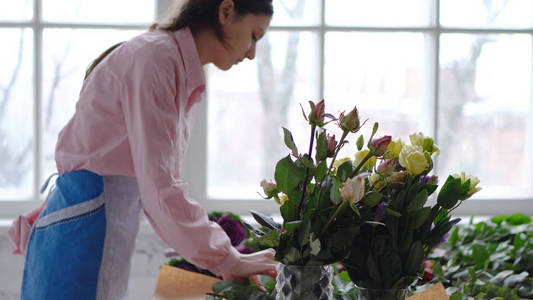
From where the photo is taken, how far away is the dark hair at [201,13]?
123 centimetres

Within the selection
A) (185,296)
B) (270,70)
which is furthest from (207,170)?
(185,296)

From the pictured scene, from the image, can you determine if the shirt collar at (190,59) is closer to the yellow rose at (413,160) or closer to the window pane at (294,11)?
the yellow rose at (413,160)

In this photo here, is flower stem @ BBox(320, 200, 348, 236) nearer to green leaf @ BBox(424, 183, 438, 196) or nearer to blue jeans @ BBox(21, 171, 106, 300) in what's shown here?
green leaf @ BBox(424, 183, 438, 196)

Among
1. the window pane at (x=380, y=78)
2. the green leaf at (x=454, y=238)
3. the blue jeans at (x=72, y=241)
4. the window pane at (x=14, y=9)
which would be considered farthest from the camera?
the window pane at (x=380, y=78)

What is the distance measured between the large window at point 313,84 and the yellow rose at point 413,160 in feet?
4.82

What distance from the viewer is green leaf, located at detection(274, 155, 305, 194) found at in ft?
2.52

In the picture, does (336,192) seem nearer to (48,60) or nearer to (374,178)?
(374,178)

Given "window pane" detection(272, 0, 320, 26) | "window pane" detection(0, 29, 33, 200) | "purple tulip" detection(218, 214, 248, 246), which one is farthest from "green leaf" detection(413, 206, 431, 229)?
"window pane" detection(0, 29, 33, 200)

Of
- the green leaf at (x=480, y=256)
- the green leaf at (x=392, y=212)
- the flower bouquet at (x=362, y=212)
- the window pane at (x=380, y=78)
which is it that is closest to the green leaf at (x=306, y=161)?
the flower bouquet at (x=362, y=212)

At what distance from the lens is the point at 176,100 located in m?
1.19

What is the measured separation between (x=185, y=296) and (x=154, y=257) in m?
1.02

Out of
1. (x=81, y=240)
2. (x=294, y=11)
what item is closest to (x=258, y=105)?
(x=294, y=11)

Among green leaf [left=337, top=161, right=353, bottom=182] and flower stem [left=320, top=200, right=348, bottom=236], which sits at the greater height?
green leaf [left=337, top=161, right=353, bottom=182]

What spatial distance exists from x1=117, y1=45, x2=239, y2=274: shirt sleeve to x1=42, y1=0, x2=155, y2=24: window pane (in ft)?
3.83
